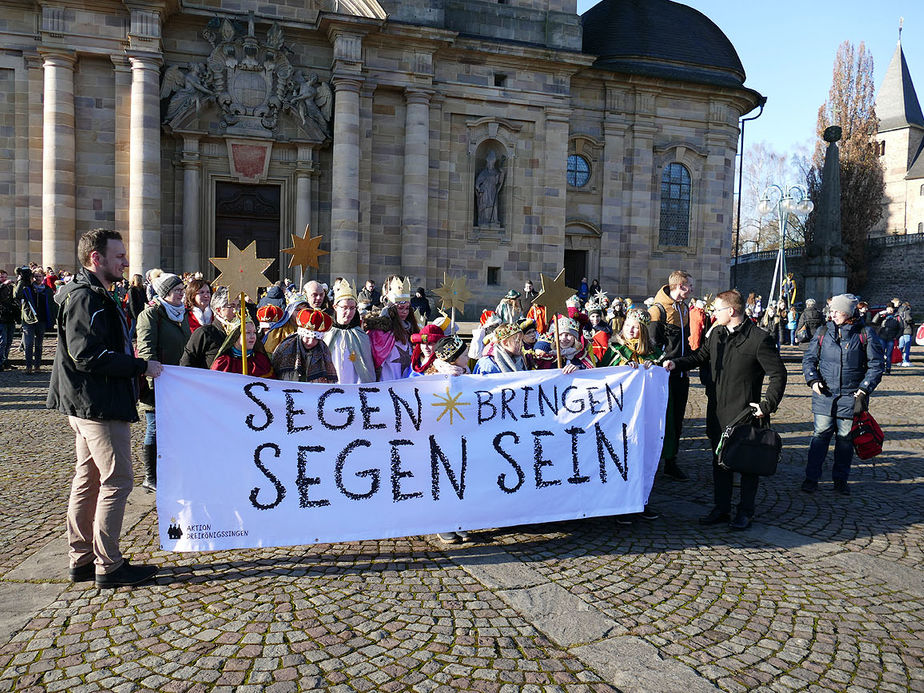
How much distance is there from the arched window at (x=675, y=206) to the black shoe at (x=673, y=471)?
21792 millimetres

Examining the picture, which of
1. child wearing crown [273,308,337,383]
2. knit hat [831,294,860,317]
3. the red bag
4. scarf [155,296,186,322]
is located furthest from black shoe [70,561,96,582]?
knit hat [831,294,860,317]

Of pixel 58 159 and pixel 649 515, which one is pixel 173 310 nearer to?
pixel 649 515

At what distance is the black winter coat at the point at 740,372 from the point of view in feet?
18.3

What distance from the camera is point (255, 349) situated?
19.6 feet

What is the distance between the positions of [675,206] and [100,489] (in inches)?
1054

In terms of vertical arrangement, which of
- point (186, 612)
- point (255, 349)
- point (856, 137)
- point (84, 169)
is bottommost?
point (186, 612)

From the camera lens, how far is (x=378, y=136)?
74.7 feet

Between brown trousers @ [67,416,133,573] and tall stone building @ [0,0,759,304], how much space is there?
16.9 meters

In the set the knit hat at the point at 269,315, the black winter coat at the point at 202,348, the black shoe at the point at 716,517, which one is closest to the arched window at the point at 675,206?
the black shoe at the point at 716,517

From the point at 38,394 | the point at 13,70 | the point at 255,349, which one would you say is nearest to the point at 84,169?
the point at 13,70

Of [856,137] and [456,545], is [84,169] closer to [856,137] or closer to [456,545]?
[456,545]

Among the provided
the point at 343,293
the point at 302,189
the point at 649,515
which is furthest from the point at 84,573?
the point at 302,189

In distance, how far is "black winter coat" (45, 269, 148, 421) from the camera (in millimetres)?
4207

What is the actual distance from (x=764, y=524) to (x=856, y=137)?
165ft
